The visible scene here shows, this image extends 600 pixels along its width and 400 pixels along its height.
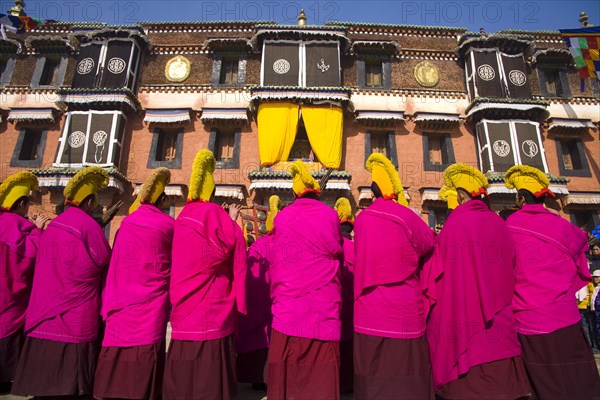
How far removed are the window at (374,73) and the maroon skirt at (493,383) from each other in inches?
507

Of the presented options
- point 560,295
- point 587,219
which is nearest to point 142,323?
point 560,295

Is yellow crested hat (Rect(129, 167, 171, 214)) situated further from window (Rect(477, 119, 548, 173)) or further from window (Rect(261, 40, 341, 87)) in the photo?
window (Rect(477, 119, 548, 173))

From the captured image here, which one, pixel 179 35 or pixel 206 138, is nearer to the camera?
pixel 206 138

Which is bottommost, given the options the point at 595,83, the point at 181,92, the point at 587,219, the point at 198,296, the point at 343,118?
the point at 198,296

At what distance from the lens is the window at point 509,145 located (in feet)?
42.1

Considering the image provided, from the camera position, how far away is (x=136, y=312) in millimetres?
3223

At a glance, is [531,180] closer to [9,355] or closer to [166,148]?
[9,355]

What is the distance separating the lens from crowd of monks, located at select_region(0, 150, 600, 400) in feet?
9.55

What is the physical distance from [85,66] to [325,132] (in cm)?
964

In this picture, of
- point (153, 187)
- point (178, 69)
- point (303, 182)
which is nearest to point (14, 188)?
point (153, 187)

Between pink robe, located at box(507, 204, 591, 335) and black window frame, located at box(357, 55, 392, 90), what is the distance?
39.1 ft

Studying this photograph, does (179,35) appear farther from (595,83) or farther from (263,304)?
(595,83)

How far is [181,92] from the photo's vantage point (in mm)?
14266

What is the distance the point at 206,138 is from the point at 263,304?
1051 centimetres
